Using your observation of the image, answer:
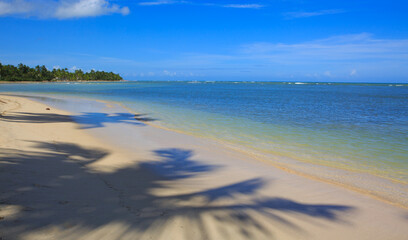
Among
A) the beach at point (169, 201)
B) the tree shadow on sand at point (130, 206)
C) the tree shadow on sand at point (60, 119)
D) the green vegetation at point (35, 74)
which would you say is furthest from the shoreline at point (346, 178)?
the green vegetation at point (35, 74)

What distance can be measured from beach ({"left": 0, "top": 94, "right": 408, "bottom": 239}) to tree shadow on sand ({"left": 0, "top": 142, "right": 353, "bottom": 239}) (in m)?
0.01

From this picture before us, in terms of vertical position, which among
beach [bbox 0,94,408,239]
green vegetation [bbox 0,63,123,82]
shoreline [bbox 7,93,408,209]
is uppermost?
green vegetation [bbox 0,63,123,82]

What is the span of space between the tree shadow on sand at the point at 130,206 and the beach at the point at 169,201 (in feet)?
0.04

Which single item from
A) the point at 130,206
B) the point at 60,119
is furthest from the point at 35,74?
the point at 130,206

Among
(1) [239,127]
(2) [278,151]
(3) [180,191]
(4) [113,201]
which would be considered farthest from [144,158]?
(1) [239,127]

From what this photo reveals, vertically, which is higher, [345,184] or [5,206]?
[5,206]

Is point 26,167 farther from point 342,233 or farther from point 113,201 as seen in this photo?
point 342,233

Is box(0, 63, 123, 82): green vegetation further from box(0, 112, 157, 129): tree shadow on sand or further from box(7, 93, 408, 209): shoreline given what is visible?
box(7, 93, 408, 209): shoreline

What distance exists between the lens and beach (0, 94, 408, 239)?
3410 millimetres

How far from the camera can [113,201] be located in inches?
167

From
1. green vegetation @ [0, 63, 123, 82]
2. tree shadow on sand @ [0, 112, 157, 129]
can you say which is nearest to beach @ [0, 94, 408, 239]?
tree shadow on sand @ [0, 112, 157, 129]

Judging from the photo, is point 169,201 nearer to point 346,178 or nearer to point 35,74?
point 346,178

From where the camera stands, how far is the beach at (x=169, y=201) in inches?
134

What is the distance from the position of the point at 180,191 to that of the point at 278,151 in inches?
210
